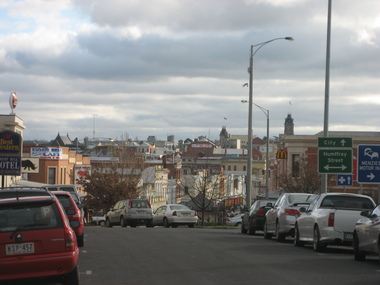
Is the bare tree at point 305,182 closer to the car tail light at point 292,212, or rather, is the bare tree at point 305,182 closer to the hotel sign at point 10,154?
the hotel sign at point 10,154

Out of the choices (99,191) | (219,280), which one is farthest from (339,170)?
(99,191)

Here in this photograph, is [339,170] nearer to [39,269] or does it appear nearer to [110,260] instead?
[110,260]

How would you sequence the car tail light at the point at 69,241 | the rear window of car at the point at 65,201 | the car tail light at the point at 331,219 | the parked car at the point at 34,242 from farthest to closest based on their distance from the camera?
1. the rear window of car at the point at 65,201
2. the car tail light at the point at 331,219
3. the car tail light at the point at 69,241
4. the parked car at the point at 34,242

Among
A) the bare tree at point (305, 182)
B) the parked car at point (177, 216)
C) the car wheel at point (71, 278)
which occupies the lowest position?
the parked car at point (177, 216)

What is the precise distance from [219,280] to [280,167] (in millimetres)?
59014

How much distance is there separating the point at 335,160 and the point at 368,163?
4.88 m

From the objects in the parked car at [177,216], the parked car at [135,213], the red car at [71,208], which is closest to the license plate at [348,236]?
the red car at [71,208]

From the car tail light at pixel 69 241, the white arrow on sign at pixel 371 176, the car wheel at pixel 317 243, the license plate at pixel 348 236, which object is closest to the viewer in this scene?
the car tail light at pixel 69 241

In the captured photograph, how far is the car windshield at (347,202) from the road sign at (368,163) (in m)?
4.43

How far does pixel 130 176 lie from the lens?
71125 mm

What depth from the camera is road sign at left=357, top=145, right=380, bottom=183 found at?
24250mm

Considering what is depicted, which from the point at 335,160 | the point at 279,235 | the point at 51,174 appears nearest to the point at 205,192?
the point at 51,174

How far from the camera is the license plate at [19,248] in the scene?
11.0 metres

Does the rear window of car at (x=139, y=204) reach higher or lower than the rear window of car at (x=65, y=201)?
lower
